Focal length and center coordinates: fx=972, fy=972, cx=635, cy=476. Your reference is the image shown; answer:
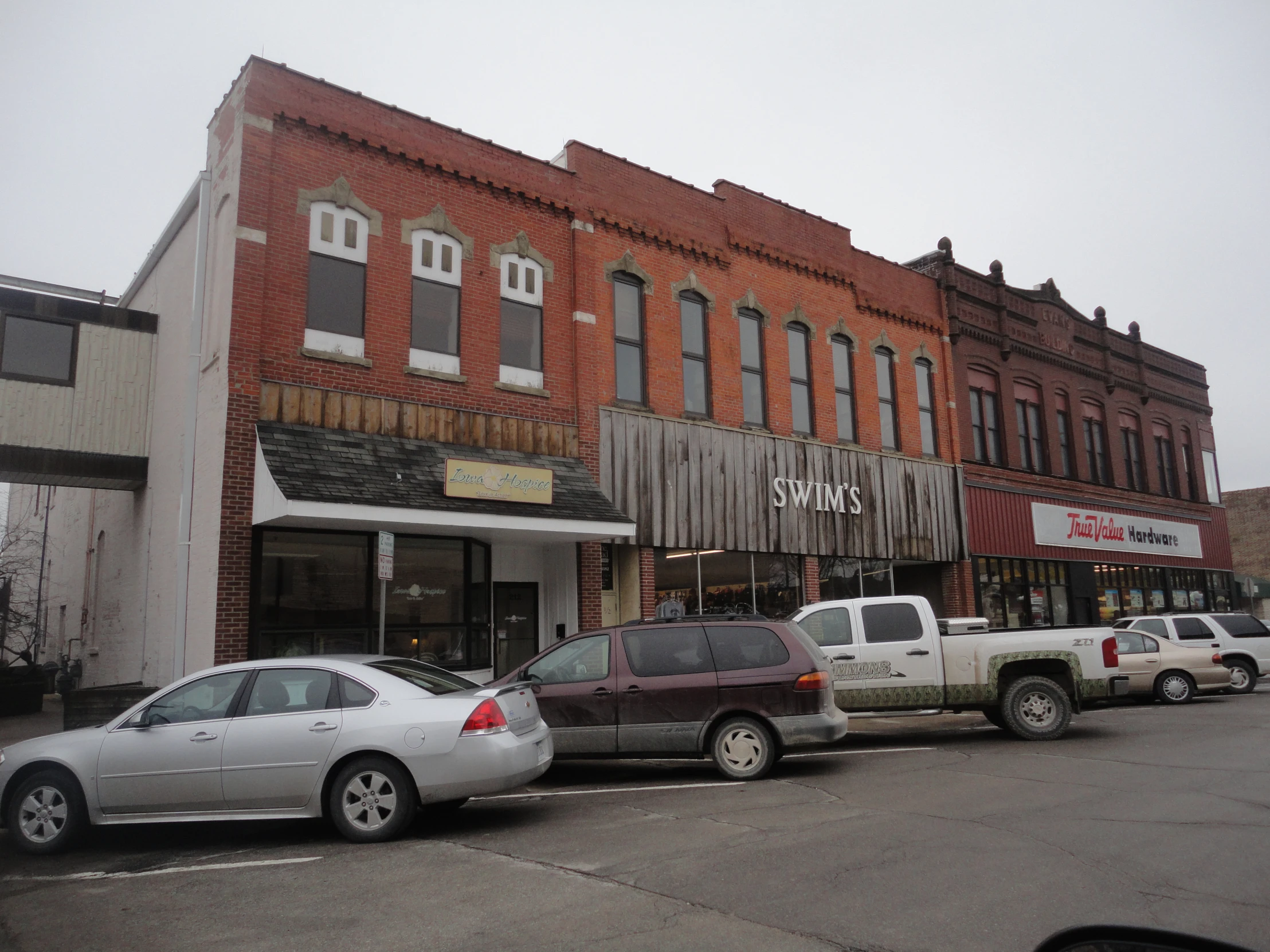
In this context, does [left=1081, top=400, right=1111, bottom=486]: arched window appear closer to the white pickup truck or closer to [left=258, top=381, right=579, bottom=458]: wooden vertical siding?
the white pickup truck

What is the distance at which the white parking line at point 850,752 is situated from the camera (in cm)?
1202

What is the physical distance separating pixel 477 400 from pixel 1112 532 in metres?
22.5

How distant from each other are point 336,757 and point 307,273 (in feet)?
29.8

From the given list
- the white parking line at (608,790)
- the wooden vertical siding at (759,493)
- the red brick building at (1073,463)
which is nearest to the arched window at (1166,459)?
the red brick building at (1073,463)

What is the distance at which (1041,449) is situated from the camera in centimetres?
2838

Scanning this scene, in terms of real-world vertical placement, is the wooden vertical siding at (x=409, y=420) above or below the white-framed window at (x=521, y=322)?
below

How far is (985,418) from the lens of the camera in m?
26.8

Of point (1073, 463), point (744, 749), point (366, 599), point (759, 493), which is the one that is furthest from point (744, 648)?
point (1073, 463)

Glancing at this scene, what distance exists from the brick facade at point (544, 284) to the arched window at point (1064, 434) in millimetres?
7329

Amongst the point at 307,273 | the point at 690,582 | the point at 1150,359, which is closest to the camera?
the point at 307,273

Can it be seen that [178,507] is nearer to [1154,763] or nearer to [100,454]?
[100,454]

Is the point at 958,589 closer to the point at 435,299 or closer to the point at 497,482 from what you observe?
the point at 497,482

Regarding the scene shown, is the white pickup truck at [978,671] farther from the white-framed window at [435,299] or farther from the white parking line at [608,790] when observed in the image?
the white-framed window at [435,299]

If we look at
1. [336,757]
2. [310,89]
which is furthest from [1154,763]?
[310,89]
